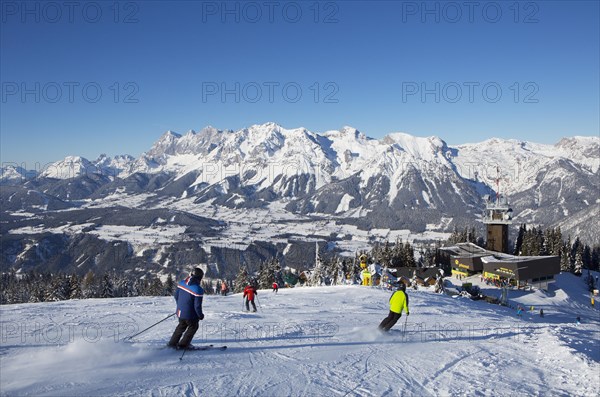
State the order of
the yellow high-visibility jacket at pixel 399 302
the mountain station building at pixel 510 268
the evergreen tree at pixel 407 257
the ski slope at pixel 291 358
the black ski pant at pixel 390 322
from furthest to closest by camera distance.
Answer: the evergreen tree at pixel 407 257 < the mountain station building at pixel 510 268 < the black ski pant at pixel 390 322 < the yellow high-visibility jacket at pixel 399 302 < the ski slope at pixel 291 358

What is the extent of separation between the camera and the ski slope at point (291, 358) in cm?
788

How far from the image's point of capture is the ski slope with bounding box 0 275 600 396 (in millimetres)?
7883

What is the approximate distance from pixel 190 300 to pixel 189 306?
15 centimetres

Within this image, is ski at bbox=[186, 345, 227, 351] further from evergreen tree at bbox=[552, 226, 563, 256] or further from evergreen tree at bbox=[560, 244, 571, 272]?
evergreen tree at bbox=[552, 226, 563, 256]

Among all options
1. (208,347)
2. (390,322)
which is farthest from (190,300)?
(390,322)

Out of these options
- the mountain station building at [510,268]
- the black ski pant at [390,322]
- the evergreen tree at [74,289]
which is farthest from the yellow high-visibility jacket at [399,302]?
the mountain station building at [510,268]

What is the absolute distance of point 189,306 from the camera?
32.3 feet

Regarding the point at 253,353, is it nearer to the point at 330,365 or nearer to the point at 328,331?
the point at 330,365

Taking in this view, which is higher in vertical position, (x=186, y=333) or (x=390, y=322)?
(x=186, y=333)

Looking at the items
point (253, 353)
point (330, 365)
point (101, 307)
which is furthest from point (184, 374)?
point (101, 307)

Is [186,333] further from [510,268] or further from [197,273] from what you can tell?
[510,268]

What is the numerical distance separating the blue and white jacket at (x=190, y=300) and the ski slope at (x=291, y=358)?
0.92 meters

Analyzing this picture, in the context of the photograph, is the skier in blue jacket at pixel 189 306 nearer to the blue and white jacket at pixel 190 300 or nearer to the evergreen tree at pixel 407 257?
the blue and white jacket at pixel 190 300

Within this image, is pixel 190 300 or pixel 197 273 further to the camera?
pixel 197 273
